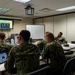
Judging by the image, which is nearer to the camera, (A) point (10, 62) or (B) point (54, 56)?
(A) point (10, 62)

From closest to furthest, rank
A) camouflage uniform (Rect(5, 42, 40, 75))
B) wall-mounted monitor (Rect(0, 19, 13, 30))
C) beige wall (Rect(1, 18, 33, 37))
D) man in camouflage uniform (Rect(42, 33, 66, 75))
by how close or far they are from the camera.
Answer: camouflage uniform (Rect(5, 42, 40, 75)), man in camouflage uniform (Rect(42, 33, 66, 75)), wall-mounted monitor (Rect(0, 19, 13, 30)), beige wall (Rect(1, 18, 33, 37))

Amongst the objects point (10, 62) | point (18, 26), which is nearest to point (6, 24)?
point (18, 26)

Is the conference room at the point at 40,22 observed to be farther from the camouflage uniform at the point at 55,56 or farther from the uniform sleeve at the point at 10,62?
the uniform sleeve at the point at 10,62

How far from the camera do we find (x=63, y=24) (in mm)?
6508

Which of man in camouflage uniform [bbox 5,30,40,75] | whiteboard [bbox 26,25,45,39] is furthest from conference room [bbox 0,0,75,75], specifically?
man in camouflage uniform [bbox 5,30,40,75]

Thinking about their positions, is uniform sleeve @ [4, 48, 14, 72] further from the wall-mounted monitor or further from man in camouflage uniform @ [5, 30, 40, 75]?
the wall-mounted monitor

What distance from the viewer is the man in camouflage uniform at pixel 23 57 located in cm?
170

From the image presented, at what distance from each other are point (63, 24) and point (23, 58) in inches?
204

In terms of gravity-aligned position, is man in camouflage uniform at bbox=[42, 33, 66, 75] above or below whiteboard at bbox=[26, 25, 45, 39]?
below

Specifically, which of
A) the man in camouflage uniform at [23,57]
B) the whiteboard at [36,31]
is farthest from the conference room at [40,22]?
the man in camouflage uniform at [23,57]

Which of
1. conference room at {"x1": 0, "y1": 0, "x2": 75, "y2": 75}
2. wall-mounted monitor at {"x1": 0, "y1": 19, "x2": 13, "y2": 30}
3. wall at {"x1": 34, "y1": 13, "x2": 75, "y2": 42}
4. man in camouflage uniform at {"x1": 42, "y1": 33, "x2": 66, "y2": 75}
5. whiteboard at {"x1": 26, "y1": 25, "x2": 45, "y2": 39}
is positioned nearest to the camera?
man in camouflage uniform at {"x1": 42, "y1": 33, "x2": 66, "y2": 75}

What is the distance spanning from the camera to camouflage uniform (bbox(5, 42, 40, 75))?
1701mm

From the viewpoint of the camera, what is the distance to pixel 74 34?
6027 mm

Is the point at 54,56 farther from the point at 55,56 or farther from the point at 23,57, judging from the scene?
the point at 23,57
